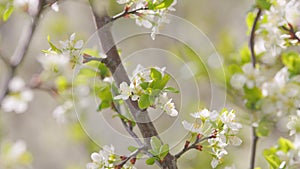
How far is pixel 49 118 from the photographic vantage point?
3.26 meters

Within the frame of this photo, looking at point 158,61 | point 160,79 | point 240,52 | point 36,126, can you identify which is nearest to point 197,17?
point 158,61

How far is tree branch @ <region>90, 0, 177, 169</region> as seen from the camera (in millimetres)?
724

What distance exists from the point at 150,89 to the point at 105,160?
0.11 m

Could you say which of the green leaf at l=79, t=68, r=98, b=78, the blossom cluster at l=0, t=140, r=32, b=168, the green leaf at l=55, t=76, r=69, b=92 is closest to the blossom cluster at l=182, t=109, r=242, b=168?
the green leaf at l=79, t=68, r=98, b=78

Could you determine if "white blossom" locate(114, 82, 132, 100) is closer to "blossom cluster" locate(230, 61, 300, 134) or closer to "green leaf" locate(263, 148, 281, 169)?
"green leaf" locate(263, 148, 281, 169)

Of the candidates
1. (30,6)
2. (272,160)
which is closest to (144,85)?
(272,160)

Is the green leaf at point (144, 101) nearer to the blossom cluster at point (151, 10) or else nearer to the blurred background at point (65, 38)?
the blossom cluster at point (151, 10)

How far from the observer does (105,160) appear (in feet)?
2.32

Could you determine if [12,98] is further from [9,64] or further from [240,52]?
[240,52]

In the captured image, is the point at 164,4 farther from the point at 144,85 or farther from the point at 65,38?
the point at 65,38

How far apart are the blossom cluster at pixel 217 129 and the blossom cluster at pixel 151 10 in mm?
135

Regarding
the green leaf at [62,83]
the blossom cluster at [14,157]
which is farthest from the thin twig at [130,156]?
the blossom cluster at [14,157]

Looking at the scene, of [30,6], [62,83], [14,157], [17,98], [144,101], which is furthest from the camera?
[14,157]

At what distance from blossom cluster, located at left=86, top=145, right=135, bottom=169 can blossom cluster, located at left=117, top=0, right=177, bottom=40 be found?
167 millimetres
